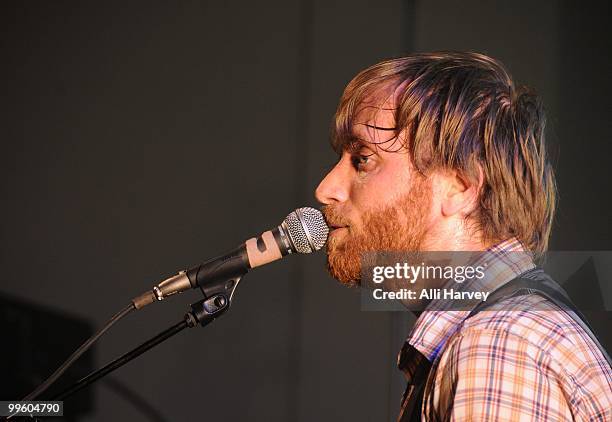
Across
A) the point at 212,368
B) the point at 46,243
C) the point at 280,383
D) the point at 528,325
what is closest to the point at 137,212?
the point at 46,243

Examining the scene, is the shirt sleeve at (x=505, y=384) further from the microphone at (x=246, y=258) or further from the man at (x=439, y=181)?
the microphone at (x=246, y=258)

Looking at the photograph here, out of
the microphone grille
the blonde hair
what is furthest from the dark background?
the microphone grille

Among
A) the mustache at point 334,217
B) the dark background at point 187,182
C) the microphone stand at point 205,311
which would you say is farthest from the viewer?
the dark background at point 187,182

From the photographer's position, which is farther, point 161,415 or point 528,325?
point 161,415

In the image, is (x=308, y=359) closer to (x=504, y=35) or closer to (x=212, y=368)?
(x=212, y=368)

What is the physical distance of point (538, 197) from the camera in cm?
123

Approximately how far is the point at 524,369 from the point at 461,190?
1.27 ft

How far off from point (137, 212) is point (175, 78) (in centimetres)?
44

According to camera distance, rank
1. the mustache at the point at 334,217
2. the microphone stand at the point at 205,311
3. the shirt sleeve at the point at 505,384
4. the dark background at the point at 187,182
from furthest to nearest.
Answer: the dark background at the point at 187,182, the mustache at the point at 334,217, the microphone stand at the point at 205,311, the shirt sleeve at the point at 505,384

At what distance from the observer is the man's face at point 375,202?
114 centimetres

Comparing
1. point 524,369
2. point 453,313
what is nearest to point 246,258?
point 453,313

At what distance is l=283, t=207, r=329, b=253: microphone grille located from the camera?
1067 mm

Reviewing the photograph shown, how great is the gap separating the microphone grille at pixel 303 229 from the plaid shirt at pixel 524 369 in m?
0.27

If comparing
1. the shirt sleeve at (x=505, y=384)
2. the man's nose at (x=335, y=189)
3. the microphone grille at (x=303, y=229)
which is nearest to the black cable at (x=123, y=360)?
the microphone grille at (x=303, y=229)
